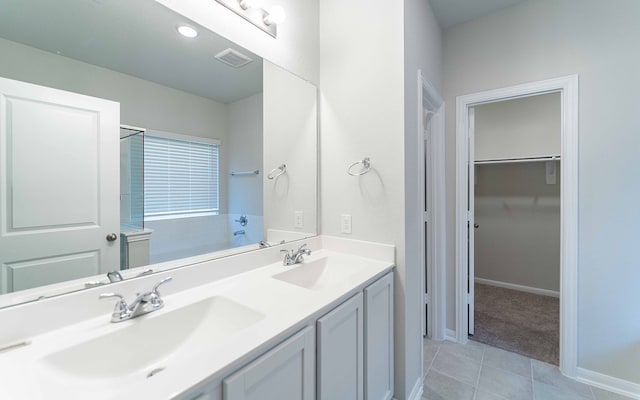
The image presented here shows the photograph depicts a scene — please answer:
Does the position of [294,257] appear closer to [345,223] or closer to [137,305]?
[345,223]

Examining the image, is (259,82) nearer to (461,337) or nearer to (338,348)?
(338,348)

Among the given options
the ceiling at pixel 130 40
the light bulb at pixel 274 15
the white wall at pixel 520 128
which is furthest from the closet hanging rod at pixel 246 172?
the white wall at pixel 520 128

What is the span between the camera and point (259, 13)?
57.2 inches

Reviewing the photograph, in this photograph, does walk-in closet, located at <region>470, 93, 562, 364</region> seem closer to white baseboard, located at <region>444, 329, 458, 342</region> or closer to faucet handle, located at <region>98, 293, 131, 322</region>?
white baseboard, located at <region>444, 329, 458, 342</region>

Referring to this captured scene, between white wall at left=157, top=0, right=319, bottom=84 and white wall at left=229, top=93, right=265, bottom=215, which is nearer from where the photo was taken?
white wall at left=157, top=0, right=319, bottom=84

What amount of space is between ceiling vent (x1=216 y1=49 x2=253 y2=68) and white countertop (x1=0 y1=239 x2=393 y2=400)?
3.69ft

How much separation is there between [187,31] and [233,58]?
25 cm

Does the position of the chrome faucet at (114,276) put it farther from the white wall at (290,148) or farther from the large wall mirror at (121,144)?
the white wall at (290,148)

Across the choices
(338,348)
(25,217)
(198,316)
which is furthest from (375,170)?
(25,217)

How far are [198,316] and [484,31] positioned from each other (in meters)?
2.88

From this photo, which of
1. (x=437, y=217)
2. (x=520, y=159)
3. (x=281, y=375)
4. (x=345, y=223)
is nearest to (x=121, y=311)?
(x=281, y=375)

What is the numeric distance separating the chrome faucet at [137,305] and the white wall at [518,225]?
12.7 ft

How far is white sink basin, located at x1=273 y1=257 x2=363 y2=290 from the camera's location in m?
1.46

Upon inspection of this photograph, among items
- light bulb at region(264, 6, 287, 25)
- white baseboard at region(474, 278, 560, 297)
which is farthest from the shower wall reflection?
white baseboard at region(474, 278, 560, 297)
